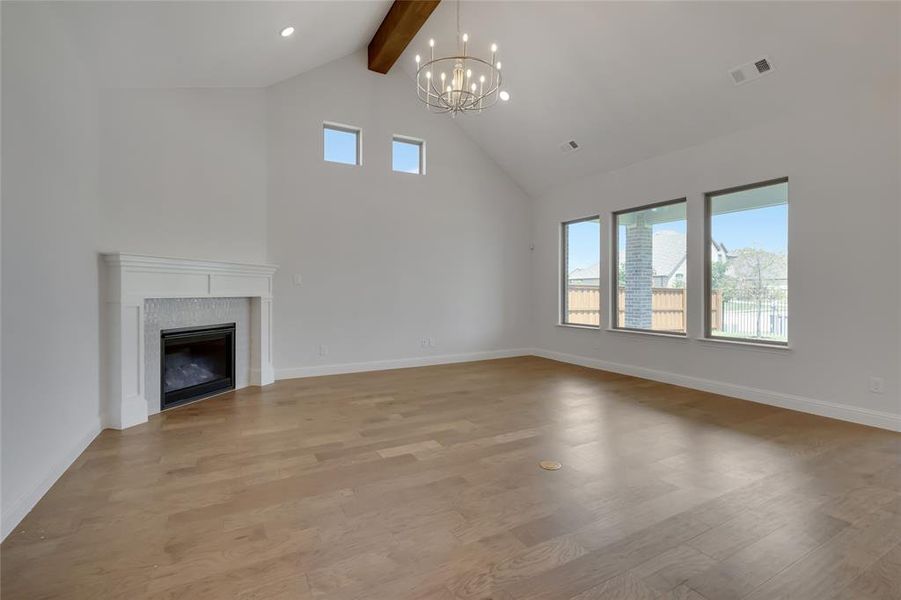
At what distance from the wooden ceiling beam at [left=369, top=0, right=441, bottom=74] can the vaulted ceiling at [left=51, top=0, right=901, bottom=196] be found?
0.15 m

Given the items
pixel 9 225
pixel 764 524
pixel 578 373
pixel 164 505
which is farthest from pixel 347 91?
pixel 764 524

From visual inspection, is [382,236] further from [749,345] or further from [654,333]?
[749,345]

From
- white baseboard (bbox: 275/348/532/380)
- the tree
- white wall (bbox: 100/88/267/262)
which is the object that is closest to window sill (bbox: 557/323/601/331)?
white baseboard (bbox: 275/348/532/380)

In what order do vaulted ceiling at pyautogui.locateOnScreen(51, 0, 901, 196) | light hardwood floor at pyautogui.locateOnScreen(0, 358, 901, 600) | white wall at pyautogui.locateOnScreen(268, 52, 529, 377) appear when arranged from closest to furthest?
Answer: light hardwood floor at pyautogui.locateOnScreen(0, 358, 901, 600) → vaulted ceiling at pyautogui.locateOnScreen(51, 0, 901, 196) → white wall at pyautogui.locateOnScreen(268, 52, 529, 377)

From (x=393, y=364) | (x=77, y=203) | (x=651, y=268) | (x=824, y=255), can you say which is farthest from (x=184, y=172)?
(x=824, y=255)

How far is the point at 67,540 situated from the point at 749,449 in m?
4.16

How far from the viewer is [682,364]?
5.32 meters

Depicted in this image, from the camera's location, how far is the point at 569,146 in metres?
6.23

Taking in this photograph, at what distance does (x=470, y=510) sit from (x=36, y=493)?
2.38 m

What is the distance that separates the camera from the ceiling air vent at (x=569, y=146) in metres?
6.14

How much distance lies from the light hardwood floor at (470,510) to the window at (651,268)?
74.8 inches

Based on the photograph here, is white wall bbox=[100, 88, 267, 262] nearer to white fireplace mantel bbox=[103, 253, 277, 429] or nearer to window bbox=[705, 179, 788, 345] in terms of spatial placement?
white fireplace mantel bbox=[103, 253, 277, 429]

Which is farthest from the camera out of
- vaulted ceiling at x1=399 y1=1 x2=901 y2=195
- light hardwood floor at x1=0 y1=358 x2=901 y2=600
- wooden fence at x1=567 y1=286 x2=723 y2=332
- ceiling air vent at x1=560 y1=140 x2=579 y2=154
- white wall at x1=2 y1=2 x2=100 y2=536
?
ceiling air vent at x1=560 y1=140 x2=579 y2=154

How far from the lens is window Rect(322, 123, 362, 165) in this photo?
602 centimetres
